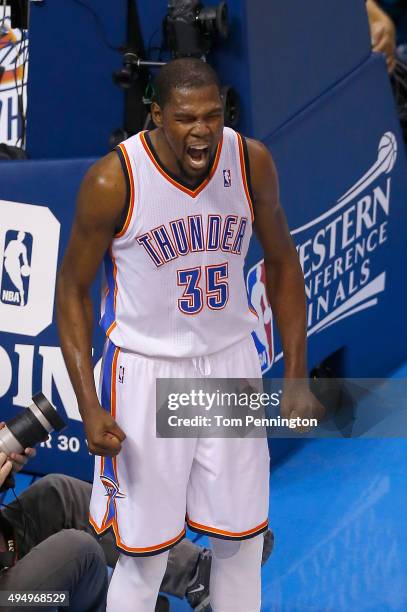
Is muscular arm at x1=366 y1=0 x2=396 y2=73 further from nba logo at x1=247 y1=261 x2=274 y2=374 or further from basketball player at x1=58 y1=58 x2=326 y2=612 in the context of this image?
basketball player at x1=58 y1=58 x2=326 y2=612

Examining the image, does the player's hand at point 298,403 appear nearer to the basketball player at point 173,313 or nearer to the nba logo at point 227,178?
the basketball player at point 173,313

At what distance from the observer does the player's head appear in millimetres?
→ 2395

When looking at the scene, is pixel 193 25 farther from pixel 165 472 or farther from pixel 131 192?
pixel 165 472

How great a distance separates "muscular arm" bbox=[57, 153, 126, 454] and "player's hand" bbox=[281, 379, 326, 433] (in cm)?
51

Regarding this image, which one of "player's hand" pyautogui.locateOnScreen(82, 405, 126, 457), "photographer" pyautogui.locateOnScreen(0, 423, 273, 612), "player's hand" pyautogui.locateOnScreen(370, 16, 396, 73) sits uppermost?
"player's hand" pyautogui.locateOnScreen(370, 16, 396, 73)

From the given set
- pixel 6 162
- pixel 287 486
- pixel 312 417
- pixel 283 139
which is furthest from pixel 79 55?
pixel 312 417

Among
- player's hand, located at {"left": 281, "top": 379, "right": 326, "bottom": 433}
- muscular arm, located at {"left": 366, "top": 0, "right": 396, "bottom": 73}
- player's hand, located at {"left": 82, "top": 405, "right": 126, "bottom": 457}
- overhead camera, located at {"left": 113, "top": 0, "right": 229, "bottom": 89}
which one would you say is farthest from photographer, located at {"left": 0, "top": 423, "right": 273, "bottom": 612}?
muscular arm, located at {"left": 366, "top": 0, "right": 396, "bottom": 73}

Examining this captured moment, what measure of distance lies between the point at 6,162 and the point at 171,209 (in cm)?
179

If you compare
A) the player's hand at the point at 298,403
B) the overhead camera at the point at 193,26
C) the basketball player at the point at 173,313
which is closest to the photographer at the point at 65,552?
the basketball player at the point at 173,313

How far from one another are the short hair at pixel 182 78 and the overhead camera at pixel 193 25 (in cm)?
141

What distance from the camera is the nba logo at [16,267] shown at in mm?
4041

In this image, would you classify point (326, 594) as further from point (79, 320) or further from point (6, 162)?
point (6, 162)

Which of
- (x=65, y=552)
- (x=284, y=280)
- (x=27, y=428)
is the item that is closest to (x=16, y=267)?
(x=27, y=428)

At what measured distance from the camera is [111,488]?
2660mm
